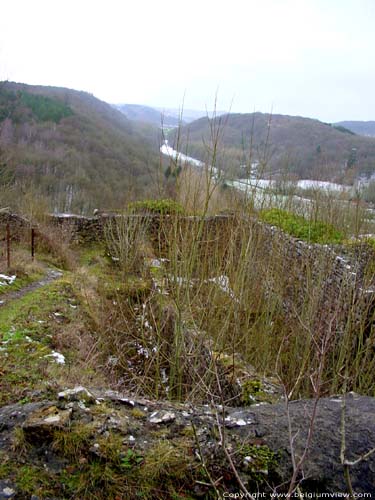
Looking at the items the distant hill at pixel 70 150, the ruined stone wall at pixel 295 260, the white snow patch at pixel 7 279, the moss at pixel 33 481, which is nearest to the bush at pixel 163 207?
the ruined stone wall at pixel 295 260

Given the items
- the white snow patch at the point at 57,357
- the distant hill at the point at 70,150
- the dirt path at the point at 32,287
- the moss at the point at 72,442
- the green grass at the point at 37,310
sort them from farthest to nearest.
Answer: the distant hill at the point at 70,150, the dirt path at the point at 32,287, the green grass at the point at 37,310, the white snow patch at the point at 57,357, the moss at the point at 72,442

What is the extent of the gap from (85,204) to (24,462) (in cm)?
2611

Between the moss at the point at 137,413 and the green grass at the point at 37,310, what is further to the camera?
the green grass at the point at 37,310

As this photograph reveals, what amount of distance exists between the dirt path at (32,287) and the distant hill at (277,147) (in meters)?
4.17

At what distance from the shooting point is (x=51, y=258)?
10.2m

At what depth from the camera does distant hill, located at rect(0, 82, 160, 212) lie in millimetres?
28406

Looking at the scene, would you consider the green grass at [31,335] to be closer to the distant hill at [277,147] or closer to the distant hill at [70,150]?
the distant hill at [277,147]

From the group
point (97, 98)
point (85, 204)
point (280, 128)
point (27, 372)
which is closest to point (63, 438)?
point (27, 372)

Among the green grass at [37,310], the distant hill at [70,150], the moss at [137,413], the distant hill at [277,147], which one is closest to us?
the moss at [137,413]

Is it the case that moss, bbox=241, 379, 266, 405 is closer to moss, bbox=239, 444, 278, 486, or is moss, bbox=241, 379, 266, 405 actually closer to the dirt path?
moss, bbox=239, 444, 278, 486

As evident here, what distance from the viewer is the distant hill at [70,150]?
93.2 ft

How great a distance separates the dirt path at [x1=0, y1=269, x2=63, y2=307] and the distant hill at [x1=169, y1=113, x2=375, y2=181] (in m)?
4.17

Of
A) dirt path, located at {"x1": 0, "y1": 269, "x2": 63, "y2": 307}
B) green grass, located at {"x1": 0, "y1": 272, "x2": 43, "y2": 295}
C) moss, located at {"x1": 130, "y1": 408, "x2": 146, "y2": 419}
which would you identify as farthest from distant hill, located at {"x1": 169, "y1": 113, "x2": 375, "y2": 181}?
green grass, located at {"x1": 0, "y1": 272, "x2": 43, "y2": 295}

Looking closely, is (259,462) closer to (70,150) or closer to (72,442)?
(72,442)
